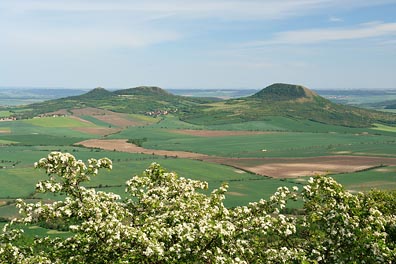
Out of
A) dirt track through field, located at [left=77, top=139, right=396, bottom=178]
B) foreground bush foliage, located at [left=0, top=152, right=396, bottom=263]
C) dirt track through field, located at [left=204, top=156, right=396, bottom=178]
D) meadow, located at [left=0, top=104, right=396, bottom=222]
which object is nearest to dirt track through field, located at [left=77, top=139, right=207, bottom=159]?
dirt track through field, located at [left=77, top=139, right=396, bottom=178]

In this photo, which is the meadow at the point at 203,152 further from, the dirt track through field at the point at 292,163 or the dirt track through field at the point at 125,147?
the dirt track through field at the point at 125,147

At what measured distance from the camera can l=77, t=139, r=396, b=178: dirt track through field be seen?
11175 centimetres

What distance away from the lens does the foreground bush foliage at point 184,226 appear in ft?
49.2

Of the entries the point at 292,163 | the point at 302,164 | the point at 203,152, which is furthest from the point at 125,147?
the point at 302,164

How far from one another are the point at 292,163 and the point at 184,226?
112 m

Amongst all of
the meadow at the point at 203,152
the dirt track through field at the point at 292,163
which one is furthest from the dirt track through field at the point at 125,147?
the meadow at the point at 203,152

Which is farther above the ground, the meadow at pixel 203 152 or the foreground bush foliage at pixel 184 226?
the foreground bush foliage at pixel 184 226

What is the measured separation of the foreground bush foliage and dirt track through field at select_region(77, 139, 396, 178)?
90.6m

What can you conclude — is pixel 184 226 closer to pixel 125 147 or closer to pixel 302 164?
pixel 302 164

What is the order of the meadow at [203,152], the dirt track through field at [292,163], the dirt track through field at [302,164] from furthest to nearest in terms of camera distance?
1. the dirt track through field at [292,163]
2. the dirt track through field at [302,164]
3. the meadow at [203,152]

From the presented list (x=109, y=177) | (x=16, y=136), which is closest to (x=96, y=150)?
(x=109, y=177)

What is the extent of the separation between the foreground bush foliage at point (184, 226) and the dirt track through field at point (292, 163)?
90.6 m

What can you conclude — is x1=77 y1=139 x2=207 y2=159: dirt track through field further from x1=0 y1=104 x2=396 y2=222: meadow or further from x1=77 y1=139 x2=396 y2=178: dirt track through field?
x1=0 y1=104 x2=396 y2=222: meadow

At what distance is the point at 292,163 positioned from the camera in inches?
4875
